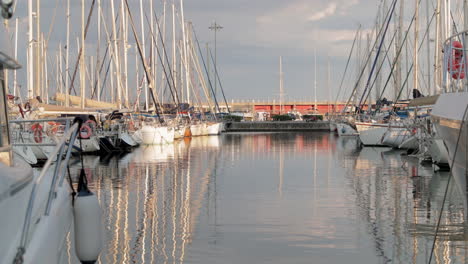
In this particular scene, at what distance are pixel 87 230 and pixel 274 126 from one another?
270 ft

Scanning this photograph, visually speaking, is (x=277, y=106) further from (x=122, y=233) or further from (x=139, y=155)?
(x=122, y=233)

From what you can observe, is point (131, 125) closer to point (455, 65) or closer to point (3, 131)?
point (455, 65)

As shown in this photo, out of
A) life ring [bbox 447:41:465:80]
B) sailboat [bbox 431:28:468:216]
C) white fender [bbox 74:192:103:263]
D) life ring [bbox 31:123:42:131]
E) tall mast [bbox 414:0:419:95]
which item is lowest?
white fender [bbox 74:192:103:263]

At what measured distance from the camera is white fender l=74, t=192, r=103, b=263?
6637 millimetres

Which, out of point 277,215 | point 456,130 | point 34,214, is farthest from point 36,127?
point 34,214

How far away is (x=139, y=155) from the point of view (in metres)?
33.8

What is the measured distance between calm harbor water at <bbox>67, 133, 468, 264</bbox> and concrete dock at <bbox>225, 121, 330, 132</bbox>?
58905mm

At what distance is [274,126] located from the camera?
8862 cm

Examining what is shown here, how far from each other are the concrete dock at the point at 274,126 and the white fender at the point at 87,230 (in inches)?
3051

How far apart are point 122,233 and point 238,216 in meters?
2.99

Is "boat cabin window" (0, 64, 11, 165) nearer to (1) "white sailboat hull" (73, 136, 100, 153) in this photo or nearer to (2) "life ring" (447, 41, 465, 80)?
(2) "life ring" (447, 41, 465, 80)

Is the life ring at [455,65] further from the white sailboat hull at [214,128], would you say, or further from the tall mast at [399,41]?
the white sailboat hull at [214,128]

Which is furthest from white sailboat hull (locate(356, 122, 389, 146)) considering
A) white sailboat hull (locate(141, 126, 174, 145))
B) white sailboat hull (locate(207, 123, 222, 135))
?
white sailboat hull (locate(207, 123, 222, 135))

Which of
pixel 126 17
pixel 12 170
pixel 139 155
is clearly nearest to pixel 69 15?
Result: pixel 126 17
